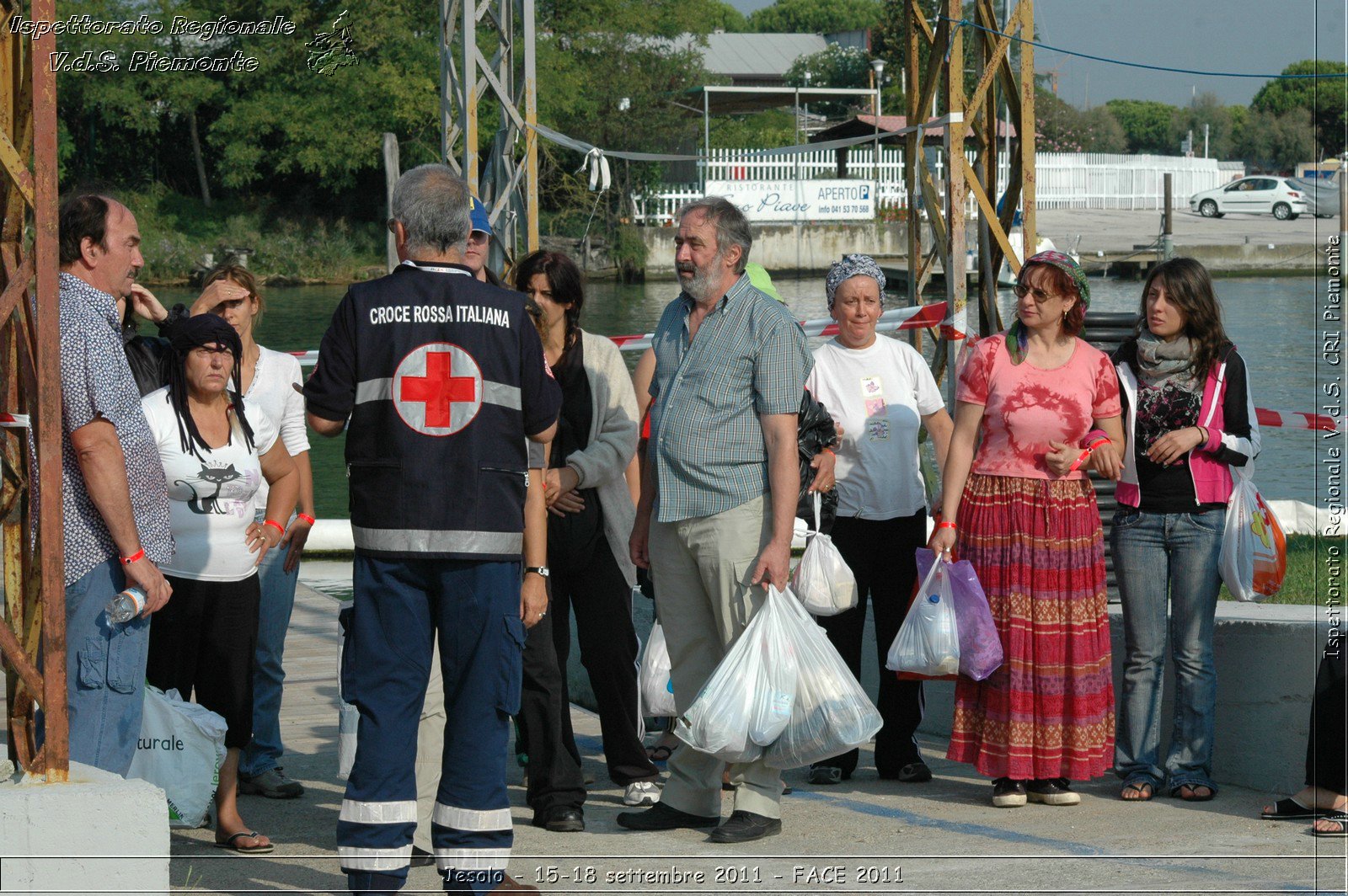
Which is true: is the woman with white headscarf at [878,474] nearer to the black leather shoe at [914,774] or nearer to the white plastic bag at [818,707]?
the black leather shoe at [914,774]

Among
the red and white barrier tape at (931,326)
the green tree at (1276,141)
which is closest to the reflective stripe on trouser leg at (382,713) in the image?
the red and white barrier tape at (931,326)

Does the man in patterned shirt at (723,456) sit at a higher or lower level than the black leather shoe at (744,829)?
higher

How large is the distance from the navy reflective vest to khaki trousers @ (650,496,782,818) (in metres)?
0.99

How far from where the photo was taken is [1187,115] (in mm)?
104062

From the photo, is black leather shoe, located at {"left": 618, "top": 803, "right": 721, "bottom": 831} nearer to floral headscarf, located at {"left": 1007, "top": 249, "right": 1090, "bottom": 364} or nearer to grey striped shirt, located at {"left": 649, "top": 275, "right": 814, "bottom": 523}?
grey striped shirt, located at {"left": 649, "top": 275, "right": 814, "bottom": 523}

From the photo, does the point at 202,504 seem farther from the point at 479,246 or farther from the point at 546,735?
the point at 546,735

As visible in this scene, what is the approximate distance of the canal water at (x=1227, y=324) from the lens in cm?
1644

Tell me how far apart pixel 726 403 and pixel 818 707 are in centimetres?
Answer: 98

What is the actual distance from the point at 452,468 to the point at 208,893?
142cm

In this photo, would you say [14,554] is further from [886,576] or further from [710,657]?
[886,576]

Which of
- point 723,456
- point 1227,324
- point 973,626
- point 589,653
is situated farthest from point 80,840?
point 1227,324

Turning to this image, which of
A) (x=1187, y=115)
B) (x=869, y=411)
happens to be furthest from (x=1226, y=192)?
(x=1187, y=115)

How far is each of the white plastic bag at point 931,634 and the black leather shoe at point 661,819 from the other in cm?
86

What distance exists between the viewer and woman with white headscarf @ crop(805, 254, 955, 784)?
5.39 m
